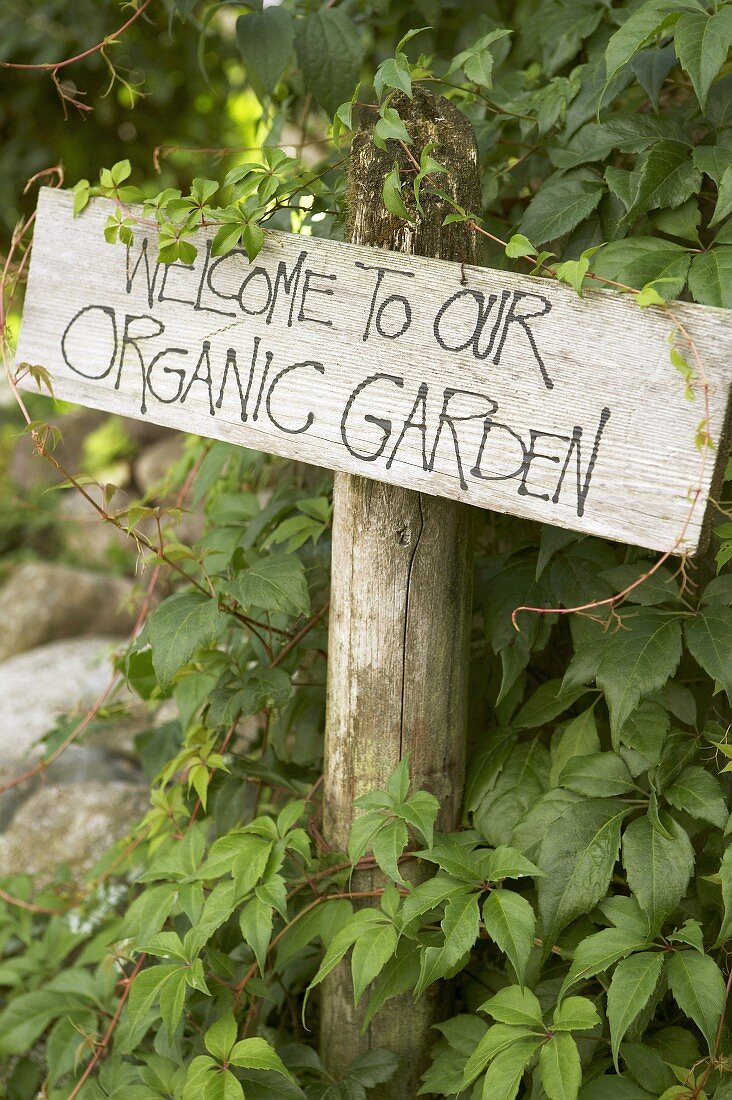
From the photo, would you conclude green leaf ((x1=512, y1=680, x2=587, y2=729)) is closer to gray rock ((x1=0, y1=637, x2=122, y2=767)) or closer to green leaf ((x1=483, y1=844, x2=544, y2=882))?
green leaf ((x1=483, y1=844, x2=544, y2=882))

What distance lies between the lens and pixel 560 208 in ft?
3.81

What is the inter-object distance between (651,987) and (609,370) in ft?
1.99

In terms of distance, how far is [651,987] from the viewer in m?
0.93

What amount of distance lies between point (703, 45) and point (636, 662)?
658 millimetres

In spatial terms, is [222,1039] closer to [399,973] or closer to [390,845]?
[399,973]

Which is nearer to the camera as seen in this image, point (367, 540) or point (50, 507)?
point (367, 540)

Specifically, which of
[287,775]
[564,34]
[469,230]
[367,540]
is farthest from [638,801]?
[564,34]

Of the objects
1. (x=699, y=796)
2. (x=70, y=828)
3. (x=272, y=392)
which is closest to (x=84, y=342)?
(x=272, y=392)

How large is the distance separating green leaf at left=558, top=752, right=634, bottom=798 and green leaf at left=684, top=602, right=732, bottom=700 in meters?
0.15

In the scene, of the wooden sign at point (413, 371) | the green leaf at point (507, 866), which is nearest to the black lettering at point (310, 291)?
the wooden sign at point (413, 371)

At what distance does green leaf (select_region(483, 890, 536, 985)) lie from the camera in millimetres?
950

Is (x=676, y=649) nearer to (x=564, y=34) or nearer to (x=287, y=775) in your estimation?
(x=287, y=775)

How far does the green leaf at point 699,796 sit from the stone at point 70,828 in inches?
59.8

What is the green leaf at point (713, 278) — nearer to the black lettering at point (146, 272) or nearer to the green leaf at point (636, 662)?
the green leaf at point (636, 662)
